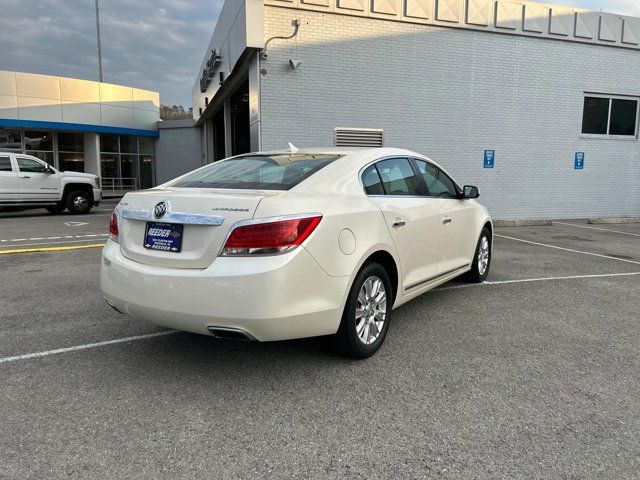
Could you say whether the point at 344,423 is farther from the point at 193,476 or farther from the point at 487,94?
the point at 487,94

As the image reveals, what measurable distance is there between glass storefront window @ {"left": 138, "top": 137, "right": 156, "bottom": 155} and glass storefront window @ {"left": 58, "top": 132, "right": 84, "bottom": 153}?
3147 mm

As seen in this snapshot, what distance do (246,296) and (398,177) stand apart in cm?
212

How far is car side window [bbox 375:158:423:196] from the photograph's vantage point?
4.33 m

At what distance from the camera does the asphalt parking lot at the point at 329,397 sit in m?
2.56

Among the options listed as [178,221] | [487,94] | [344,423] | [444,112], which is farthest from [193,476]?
[487,94]

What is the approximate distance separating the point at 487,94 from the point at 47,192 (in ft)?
43.5

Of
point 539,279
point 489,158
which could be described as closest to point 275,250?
point 539,279

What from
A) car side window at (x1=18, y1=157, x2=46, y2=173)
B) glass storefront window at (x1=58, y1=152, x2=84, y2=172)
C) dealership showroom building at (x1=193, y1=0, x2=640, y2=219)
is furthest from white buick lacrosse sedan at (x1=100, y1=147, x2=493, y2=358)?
glass storefront window at (x1=58, y1=152, x2=84, y2=172)

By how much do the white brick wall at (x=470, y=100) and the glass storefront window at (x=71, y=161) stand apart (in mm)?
19127

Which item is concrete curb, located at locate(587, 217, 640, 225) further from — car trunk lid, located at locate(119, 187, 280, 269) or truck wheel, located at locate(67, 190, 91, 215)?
truck wheel, located at locate(67, 190, 91, 215)

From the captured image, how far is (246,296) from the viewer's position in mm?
3041

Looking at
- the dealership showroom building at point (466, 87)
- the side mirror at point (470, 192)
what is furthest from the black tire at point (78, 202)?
the side mirror at point (470, 192)

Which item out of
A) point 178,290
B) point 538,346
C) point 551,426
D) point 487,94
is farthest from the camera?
point 487,94

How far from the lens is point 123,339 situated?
4.25 metres
